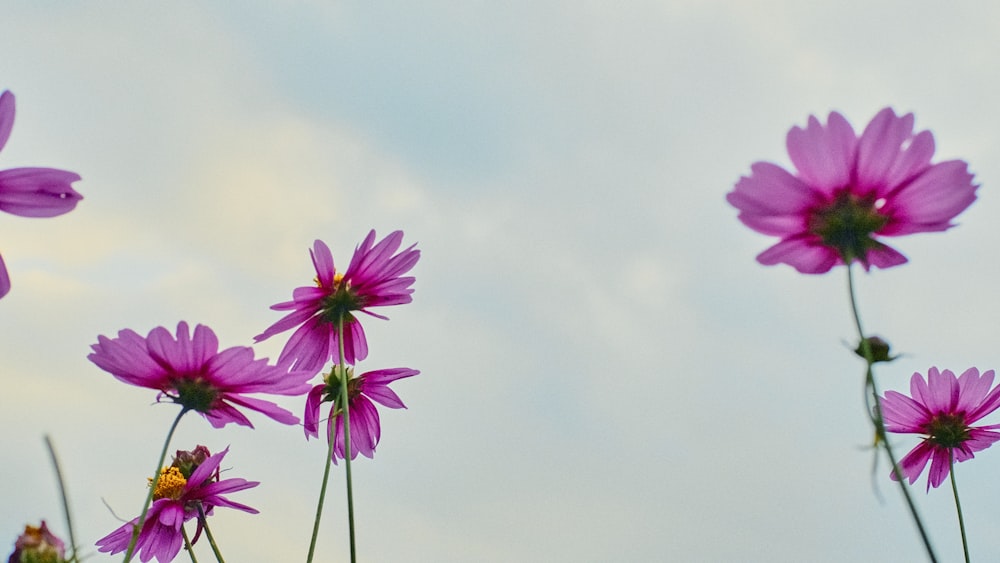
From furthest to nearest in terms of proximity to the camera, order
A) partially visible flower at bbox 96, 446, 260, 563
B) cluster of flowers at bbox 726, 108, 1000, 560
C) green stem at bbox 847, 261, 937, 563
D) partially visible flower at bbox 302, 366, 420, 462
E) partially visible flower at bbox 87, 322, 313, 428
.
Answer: partially visible flower at bbox 302, 366, 420, 462 → partially visible flower at bbox 96, 446, 260, 563 → partially visible flower at bbox 87, 322, 313, 428 → cluster of flowers at bbox 726, 108, 1000, 560 → green stem at bbox 847, 261, 937, 563

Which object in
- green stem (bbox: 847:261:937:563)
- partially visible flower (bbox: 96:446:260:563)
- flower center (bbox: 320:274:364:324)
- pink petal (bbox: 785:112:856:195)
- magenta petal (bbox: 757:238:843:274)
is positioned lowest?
green stem (bbox: 847:261:937:563)

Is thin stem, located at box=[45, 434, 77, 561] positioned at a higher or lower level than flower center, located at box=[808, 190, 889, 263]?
lower

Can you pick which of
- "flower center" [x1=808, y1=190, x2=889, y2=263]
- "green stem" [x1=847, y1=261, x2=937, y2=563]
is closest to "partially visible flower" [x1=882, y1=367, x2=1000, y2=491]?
"flower center" [x1=808, y1=190, x2=889, y2=263]

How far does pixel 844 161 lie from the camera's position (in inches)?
36.2

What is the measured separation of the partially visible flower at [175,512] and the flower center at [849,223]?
0.84 metres

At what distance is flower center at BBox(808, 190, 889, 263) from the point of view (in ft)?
3.03

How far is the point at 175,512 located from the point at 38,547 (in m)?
0.41

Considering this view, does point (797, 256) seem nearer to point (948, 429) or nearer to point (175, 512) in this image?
point (948, 429)

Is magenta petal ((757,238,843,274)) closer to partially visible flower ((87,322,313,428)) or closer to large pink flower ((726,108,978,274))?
large pink flower ((726,108,978,274))

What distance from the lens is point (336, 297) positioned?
4.57 feet

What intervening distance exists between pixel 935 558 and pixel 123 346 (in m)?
0.86

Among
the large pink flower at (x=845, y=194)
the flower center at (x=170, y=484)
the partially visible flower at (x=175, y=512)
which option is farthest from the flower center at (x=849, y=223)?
the flower center at (x=170, y=484)

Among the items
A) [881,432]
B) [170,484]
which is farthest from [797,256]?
[170,484]

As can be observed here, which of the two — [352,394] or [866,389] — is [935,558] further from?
[352,394]
